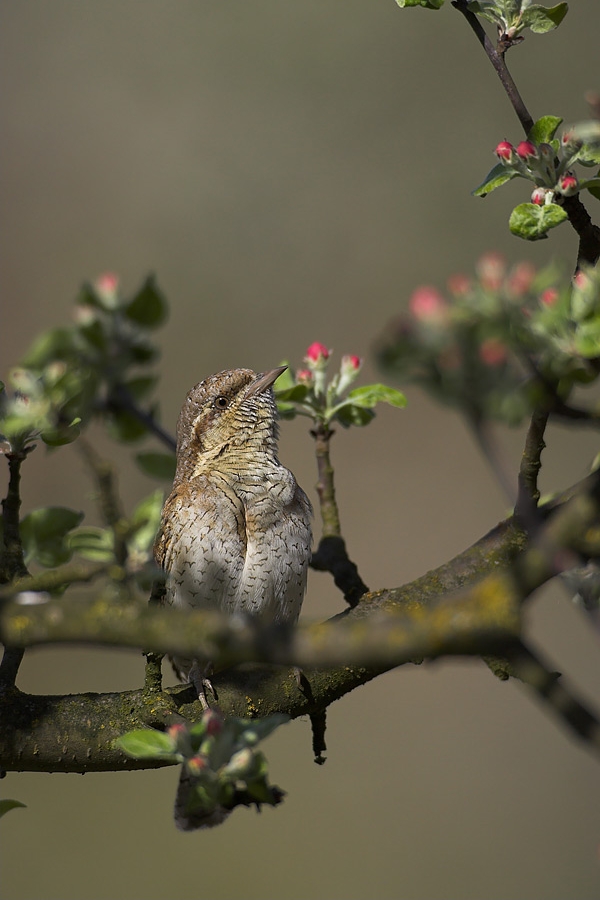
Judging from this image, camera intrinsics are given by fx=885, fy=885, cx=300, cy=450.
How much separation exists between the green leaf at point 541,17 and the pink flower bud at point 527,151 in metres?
0.30

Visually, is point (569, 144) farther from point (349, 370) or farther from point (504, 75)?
point (349, 370)

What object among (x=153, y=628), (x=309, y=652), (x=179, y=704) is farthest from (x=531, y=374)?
(x=179, y=704)

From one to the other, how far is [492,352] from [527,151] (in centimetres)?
87

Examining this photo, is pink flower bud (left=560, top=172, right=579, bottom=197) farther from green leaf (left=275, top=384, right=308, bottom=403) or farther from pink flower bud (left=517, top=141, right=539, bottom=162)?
green leaf (left=275, top=384, right=308, bottom=403)

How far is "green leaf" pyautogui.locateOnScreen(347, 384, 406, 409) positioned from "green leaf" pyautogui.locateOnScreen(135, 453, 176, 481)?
0.51 m

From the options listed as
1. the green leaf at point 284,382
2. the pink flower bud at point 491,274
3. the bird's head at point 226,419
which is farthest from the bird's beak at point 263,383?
the pink flower bud at point 491,274

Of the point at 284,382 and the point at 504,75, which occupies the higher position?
the point at 284,382

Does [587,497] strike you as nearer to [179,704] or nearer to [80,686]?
[179,704]

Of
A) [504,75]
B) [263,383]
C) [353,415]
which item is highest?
[263,383]

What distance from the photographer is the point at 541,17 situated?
168 cm

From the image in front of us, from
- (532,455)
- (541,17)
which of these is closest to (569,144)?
(541,17)

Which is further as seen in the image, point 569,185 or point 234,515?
point 234,515

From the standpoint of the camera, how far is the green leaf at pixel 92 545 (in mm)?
1548

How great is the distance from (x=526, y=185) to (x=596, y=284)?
6.00 m
